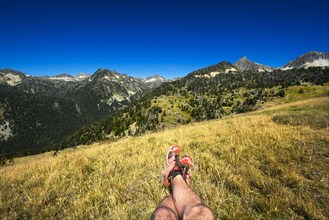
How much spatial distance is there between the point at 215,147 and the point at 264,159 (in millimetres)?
1643

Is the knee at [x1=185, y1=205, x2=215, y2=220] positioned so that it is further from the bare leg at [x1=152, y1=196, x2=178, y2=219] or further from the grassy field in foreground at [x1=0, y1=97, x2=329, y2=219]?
the grassy field in foreground at [x1=0, y1=97, x2=329, y2=219]

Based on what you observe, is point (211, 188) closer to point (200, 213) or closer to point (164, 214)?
point (200, 213)

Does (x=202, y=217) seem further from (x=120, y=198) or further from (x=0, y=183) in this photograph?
(x=0, y=183)

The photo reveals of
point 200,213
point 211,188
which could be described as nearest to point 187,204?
point 200,213

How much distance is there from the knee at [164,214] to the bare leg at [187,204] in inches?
6.1

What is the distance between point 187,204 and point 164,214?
386mm

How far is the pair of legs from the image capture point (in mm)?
2021

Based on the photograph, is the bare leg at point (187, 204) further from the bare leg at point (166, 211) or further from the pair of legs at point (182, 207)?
the bare leg at point (166, 211)

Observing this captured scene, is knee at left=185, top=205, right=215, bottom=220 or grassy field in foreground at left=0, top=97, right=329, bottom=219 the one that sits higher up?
knee at left=185, top=205, right=215, bottom=220

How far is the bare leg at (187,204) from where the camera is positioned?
2006 mm

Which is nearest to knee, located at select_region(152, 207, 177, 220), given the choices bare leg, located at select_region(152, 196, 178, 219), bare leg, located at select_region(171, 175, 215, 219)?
bare leg, located at select_region(152, 196, 178, 219)

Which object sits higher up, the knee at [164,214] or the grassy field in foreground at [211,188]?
the knee at [164,214]

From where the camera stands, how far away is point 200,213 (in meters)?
2.01

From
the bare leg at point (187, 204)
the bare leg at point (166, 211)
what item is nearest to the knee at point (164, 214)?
the bare leg at point (166, 211)
